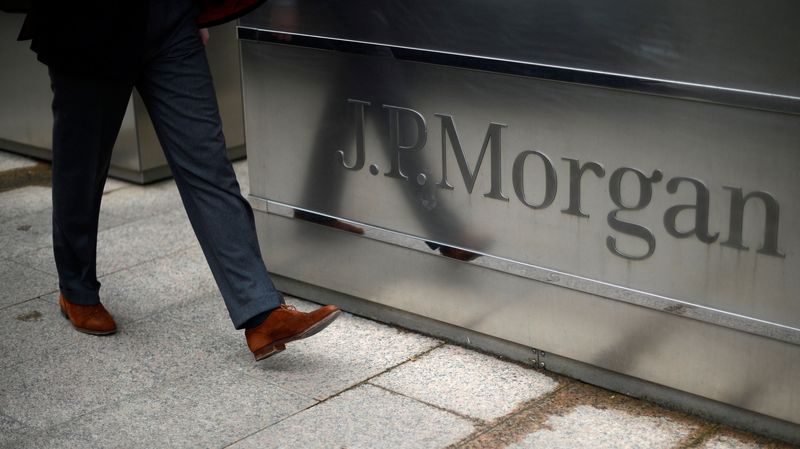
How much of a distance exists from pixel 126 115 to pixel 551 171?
3.01 metres

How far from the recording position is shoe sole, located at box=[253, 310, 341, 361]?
344 centimetres

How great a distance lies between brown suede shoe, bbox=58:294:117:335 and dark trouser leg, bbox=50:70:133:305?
3cm

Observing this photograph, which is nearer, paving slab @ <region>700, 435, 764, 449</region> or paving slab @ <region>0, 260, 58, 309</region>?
paving slab @ <region>700, 435, 764, 449</region>

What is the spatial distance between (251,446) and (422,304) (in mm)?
899

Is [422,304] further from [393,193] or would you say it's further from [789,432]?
[789,432]

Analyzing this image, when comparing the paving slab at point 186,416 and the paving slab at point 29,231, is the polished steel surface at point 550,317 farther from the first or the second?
the paving slab at point 29,231

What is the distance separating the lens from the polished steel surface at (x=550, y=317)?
296 cm

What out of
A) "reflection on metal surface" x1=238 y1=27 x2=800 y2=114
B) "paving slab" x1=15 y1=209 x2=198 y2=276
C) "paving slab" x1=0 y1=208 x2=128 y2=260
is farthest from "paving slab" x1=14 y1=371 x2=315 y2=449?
"paving slab" x1=0 y1=208 x2=128 y2=260

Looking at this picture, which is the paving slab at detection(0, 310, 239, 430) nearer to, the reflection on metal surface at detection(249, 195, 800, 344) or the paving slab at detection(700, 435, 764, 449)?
the reflection on metal surface at detection(249, 195, 800, 344)

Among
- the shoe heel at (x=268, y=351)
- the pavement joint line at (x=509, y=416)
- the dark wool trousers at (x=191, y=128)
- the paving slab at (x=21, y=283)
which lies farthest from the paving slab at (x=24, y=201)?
the pavement joint line at (x=509, y=416)

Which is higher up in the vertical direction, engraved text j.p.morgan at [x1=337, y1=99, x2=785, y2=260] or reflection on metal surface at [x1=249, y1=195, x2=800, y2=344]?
engraved text j.p.morgan at [x1=337, y1=99, x2=785, y2=260]

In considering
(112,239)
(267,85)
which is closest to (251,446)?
(267,85)

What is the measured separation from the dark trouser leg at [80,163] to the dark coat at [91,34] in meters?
0.09

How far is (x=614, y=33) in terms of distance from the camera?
2945 millimetres
